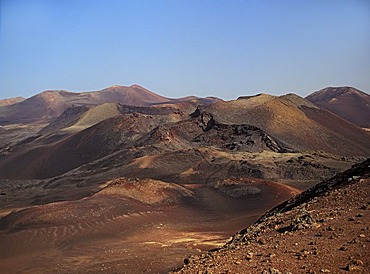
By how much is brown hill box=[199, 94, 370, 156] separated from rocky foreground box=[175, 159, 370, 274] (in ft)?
111

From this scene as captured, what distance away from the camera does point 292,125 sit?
48.9m

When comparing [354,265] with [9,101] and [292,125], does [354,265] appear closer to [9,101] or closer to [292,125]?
[292,125]

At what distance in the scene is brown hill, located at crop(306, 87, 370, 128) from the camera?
278ft

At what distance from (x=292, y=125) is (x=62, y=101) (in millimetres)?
101922

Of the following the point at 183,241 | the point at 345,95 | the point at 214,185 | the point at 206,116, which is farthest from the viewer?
the point at 345,95

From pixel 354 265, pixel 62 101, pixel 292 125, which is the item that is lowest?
pixel 354 265

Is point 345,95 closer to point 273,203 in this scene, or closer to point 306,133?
point 306,133

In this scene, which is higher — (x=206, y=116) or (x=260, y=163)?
(x=206, y=116)

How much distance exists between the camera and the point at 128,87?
149125 millimetres

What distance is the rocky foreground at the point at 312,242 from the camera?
6.84m

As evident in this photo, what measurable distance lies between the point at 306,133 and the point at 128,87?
108 m

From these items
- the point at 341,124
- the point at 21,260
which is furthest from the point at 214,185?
the point at 341,124

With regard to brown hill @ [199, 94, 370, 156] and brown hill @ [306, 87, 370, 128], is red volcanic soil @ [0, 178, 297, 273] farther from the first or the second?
brown hill @ [306, 87, 370, 128]

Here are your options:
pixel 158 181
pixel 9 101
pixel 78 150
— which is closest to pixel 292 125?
pixel 78 150
